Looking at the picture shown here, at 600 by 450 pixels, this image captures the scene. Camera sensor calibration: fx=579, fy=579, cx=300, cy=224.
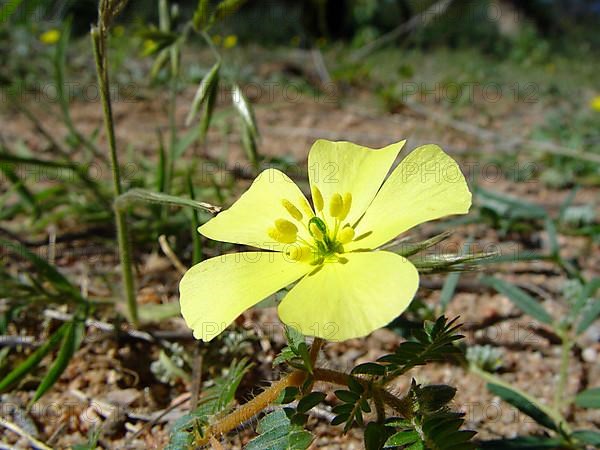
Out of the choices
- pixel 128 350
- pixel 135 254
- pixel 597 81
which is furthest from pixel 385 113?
pixel 597 81

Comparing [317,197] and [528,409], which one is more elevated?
[317,197]

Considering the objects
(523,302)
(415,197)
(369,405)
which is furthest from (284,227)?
(523,302)

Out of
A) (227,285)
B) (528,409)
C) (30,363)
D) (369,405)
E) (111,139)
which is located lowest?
(528,409)

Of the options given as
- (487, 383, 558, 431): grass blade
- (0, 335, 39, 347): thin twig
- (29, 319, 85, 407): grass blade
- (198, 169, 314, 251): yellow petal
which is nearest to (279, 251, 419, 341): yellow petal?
(198, 169, 314, 251): yellow petal

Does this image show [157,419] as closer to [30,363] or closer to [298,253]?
[30,363]

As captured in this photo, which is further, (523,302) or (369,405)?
(523,302)
